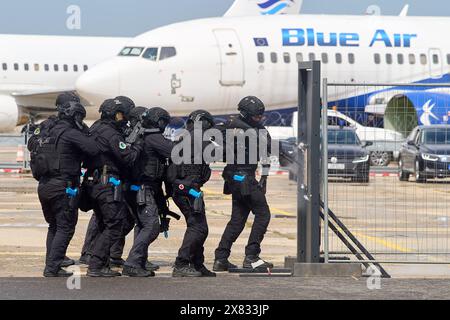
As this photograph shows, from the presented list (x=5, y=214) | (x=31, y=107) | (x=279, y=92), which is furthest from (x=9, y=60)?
(x=5, y=214)

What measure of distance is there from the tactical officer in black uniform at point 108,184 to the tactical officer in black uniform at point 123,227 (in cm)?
13

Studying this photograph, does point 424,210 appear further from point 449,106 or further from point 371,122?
point 449,106

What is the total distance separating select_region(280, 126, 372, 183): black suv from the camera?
13500 millimetres

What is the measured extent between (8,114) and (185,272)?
3225 cm

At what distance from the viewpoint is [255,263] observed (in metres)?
12.7

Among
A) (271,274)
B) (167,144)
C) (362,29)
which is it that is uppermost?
(362,29)

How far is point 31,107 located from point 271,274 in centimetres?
3693

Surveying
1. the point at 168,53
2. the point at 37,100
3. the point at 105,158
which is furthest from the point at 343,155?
the point at 37,100

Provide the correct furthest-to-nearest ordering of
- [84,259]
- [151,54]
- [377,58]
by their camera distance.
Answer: [377,58]
[151,54]
[84,259]

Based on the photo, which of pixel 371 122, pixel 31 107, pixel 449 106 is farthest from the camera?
pixel 31 107

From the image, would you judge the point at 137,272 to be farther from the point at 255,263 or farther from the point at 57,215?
the point at 255,263

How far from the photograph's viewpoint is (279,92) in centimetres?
3281

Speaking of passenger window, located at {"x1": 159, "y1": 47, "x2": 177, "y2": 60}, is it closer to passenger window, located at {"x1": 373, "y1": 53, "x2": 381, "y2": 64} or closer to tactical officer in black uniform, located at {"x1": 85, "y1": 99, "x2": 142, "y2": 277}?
passenger window, located at {"x1": 373, "y1": 53, "x2": 381, "y2": 64}

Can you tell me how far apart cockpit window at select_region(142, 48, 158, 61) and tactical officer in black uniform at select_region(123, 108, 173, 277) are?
19.6 m
